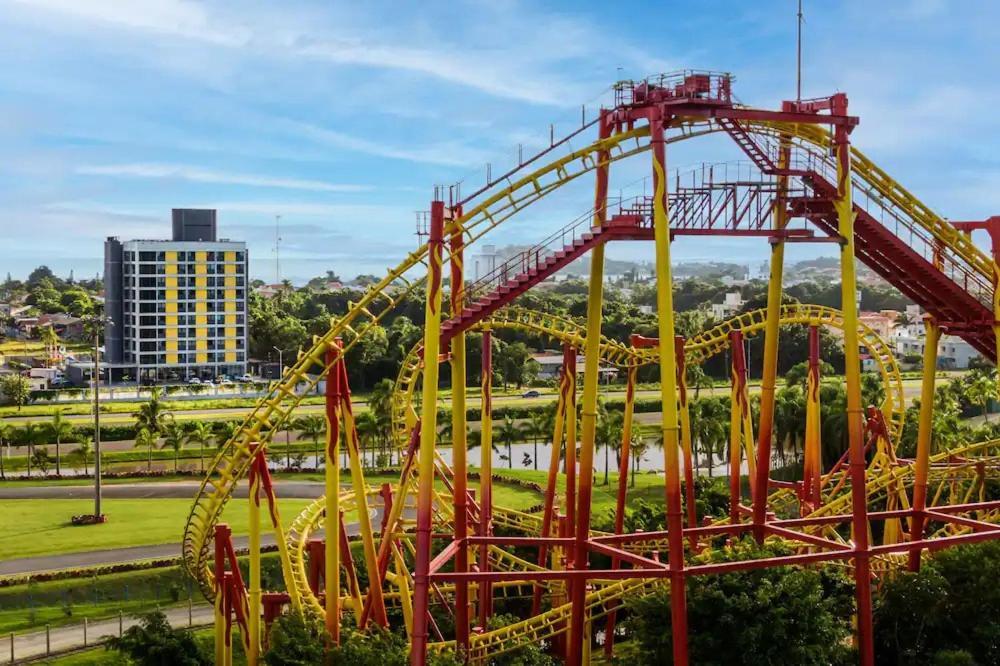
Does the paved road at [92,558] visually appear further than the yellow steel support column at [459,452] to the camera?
Yes

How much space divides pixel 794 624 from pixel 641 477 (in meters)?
40.2

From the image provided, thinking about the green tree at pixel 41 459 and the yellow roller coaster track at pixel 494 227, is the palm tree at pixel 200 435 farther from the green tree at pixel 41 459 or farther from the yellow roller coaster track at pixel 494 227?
the yellow roller coaster track at pixel 494 227

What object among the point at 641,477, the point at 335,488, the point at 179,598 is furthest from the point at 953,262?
the point at 641,477

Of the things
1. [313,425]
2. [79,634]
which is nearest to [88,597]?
[79,634]

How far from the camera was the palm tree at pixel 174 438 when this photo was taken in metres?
67.8

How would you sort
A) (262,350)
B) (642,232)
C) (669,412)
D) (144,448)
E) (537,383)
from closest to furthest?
1. (669,412)
2. (642,232)
3. (144,448)
4. (537,383)
5. (262,350)

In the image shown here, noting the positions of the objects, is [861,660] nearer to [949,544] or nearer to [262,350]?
[949,544]

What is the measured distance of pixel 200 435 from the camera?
69625mm

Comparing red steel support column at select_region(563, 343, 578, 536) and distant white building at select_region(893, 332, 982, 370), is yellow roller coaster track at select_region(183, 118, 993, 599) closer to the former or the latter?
red steel support column at select_region(563, 343, 578, 536)

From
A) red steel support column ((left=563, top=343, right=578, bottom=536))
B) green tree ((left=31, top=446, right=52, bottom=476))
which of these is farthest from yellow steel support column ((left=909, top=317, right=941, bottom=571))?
green tree ((left=31, top=446, right=52, bottom=476))

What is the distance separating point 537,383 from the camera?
110 m

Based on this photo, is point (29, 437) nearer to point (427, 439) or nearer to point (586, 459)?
point (586, 459)

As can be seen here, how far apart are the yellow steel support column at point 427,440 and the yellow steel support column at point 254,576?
5960 mm

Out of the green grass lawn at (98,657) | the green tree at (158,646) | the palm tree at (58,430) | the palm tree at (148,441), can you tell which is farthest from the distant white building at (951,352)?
the green tree at (158,646)
